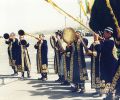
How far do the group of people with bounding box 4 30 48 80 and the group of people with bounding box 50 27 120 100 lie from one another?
48 centimetres

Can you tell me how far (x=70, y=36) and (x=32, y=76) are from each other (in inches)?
246

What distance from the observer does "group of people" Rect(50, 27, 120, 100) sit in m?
9.41

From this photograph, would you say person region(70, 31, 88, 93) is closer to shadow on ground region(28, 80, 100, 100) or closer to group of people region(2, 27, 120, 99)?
group of people region(2, 27, 120, 99)

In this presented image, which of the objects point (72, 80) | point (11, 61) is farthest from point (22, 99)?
point (11, 61)

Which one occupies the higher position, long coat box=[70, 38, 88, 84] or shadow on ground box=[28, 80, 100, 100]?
long coat box=[70, 38, 88, 84]

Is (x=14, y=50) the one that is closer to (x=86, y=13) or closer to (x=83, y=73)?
(x=83, y=73)

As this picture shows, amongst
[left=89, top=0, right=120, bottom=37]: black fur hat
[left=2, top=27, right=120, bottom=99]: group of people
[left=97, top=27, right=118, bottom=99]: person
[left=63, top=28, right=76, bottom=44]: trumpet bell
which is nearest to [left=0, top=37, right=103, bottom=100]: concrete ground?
[left=2, top=27, right=120, bottom=99]: group of people

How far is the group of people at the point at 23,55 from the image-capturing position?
1560cm

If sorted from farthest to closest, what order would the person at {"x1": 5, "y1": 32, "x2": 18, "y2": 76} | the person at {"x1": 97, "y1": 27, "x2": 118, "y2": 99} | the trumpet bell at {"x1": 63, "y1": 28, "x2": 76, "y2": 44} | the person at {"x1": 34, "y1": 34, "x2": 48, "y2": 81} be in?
the person at {"x1": 5, "y1": 32, "x2": 18, "y2": 76}, the person at {"x1": 34, "y1": 34, "x2": 48, "y2": 81}, the trumpet bell at {"x1": 63, "y1": 28, "x2": 76, "y2": 44}, the person at {"x1": 97, "y1": 27, "x2": 118, "y2": 99}

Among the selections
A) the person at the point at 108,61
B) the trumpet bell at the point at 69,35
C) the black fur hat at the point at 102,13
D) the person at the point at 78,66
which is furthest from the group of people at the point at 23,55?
the black fur hat at the point at 102,13

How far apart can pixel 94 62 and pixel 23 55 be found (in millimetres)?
5937

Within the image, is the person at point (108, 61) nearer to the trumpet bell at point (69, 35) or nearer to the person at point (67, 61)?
the trumpet bell at point (69, 35)

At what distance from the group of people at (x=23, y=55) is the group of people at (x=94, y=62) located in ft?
1.58

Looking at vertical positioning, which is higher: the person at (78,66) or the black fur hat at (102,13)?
the black fur hat at (102,13)
